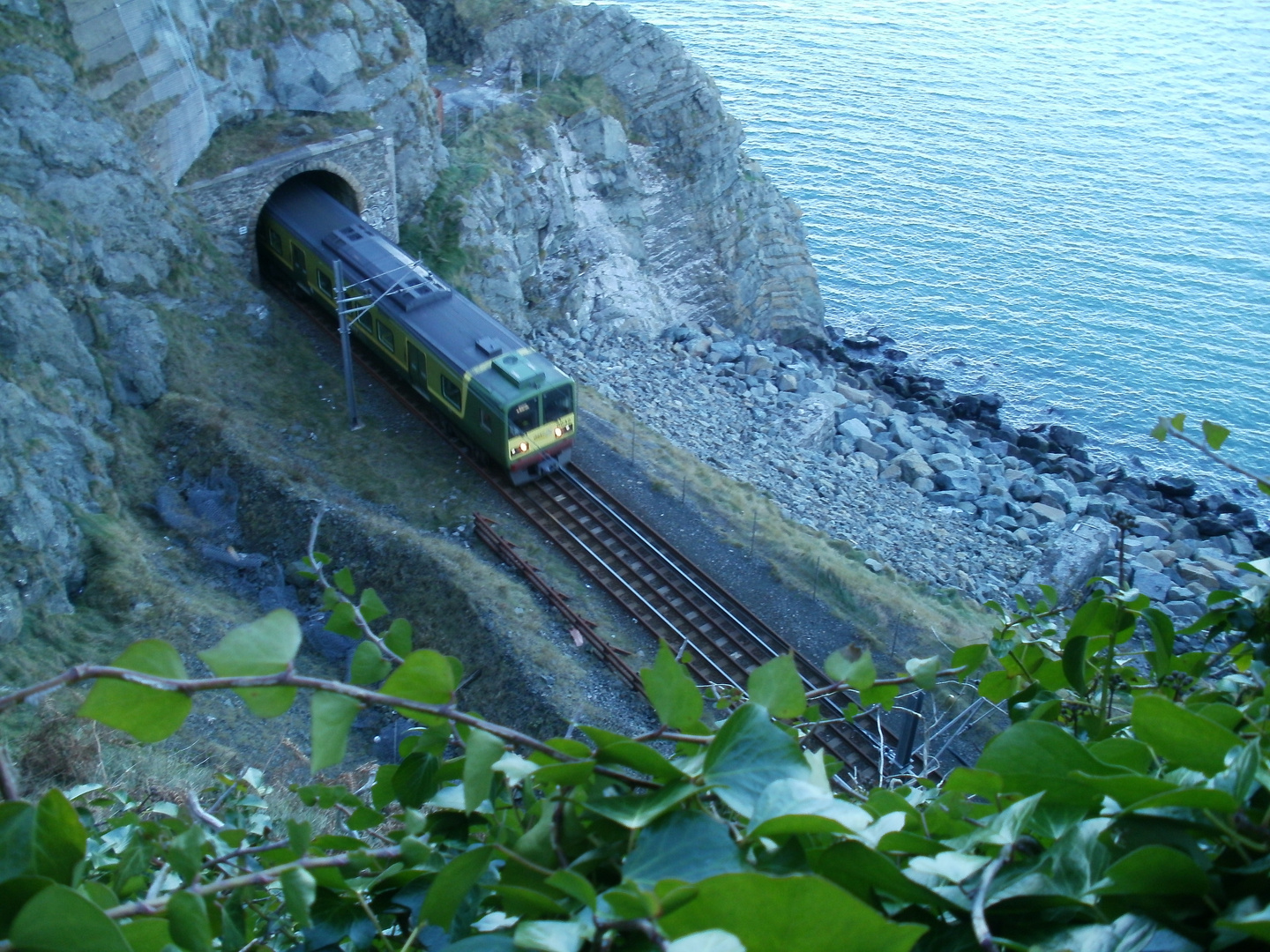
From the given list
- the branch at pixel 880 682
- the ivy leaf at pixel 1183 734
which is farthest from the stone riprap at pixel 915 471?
the ivy leaf at pixel 1183 734

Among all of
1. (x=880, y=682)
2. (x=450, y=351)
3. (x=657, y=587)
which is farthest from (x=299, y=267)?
(x=880, y=682)

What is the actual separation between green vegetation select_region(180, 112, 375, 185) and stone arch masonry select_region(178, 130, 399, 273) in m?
0.30

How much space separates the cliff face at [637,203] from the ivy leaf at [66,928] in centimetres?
3157

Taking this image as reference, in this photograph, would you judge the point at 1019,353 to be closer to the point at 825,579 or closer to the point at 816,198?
the point at 816,198

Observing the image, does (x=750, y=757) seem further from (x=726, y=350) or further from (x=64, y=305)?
(x=726, y=350)

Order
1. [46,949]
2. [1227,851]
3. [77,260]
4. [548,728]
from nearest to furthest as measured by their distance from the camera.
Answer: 1. [46,949]
2. [1227,851]
3. [548,728]
4. [77,260]

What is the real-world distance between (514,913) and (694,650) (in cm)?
1663

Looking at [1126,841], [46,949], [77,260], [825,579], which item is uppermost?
[46,949]

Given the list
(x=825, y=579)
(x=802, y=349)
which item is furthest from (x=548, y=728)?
(x=802, y=349)

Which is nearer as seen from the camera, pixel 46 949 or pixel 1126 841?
pixel 46 949

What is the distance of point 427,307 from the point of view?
21609mm

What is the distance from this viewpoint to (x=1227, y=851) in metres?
2.21

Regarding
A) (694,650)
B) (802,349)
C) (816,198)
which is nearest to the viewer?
(694,650)

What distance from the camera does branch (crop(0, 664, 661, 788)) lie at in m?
2.19
